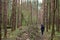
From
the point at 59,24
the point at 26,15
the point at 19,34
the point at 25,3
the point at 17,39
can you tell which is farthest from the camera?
the point at 25,3

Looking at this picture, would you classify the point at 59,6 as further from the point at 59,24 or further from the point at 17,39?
the point at 17,39

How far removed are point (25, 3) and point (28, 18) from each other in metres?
11.5

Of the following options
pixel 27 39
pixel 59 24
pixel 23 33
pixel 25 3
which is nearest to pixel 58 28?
pixel 59 24

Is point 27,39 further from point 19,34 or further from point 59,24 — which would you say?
point 59,24

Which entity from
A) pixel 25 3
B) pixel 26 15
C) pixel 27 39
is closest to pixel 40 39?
pixel 27 39

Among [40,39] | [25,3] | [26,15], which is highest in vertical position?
[25,3]

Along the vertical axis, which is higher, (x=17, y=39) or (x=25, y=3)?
(x=25, y=3)

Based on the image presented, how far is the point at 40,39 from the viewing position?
17.4m

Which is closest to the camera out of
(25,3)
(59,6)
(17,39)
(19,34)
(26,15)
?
(17,39)

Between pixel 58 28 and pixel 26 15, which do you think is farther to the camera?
pixel 26 15

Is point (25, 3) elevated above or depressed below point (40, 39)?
above

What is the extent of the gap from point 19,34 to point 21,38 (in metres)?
1.89

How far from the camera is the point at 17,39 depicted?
16.5 m

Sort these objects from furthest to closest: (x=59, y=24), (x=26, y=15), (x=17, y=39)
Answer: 1. (x=26, y=15)
2. (x=59, y=24)
3. (x=17, y=39)
